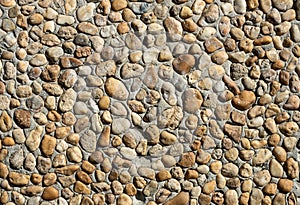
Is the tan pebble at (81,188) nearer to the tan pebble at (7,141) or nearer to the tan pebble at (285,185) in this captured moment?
the tan pebble at (7,141)

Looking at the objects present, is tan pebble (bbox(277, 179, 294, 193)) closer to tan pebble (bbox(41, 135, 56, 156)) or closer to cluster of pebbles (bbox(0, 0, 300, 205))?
cluster of pebbles (bbox(0, 0, 300, 205))

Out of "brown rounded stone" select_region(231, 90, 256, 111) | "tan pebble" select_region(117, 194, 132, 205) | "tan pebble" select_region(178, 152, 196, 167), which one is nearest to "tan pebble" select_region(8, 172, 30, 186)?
"tan pebble" select_region(117, 194, 132, 205)

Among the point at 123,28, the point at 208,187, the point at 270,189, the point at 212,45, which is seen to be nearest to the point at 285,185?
the point at 270,189

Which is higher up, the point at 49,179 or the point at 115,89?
the point at 115,89

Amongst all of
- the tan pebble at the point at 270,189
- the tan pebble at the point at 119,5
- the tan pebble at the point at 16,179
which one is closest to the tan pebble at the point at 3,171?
the tan pebble at the point at 16,179

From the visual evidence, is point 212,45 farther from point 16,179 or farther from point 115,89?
point 16,179

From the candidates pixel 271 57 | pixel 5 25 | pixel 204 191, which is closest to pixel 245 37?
pixel 271 57

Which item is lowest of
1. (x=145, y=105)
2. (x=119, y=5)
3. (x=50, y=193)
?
(x=50, y=193)

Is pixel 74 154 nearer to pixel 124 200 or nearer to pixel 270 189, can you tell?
pixel 124 200

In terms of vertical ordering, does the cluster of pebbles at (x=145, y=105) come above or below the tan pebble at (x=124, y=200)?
above
